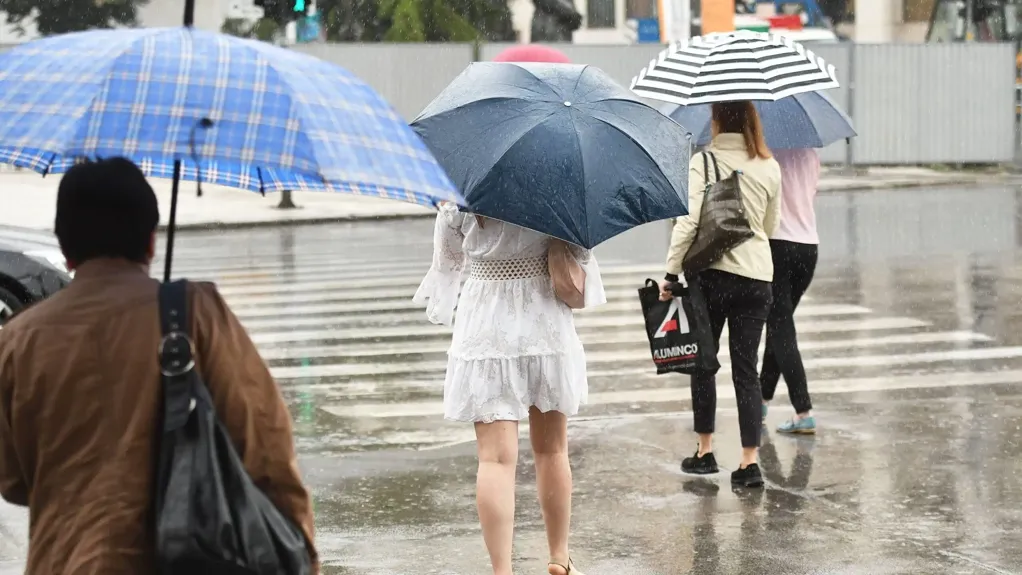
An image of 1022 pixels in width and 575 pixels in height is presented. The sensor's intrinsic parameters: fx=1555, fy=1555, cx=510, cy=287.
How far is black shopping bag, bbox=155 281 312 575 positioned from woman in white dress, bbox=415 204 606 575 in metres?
2.24

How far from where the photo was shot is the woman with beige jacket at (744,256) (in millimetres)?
6930

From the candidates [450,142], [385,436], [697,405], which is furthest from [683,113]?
[450,142]

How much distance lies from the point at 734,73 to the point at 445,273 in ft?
7.69

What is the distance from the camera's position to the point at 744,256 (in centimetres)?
694

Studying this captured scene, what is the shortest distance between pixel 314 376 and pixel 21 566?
13.2 ft

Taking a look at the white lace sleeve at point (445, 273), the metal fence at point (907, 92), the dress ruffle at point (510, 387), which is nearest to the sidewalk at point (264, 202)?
the metal fence at point (907, 92)

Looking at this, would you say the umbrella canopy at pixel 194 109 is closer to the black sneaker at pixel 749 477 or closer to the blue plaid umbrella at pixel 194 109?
the blue plaid umbrella at pixel 194 109

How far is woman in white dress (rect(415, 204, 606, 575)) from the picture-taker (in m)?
5.11

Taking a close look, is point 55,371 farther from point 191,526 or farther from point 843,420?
point 843,420

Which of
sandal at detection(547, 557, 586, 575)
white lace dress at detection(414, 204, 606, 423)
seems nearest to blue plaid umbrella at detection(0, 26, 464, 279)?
white lace dress at detection(414, 204, 606, 423)

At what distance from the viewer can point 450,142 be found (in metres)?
4.92

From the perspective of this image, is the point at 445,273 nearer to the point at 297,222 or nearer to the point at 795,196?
the point at 795,196

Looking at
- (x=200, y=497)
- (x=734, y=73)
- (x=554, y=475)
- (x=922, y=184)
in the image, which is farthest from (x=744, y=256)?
(x=922, y=184)

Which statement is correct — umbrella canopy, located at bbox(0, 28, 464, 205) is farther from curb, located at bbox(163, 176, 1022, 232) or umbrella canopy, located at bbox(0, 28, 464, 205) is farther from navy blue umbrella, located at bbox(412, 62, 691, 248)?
curb, located at bbox(163, 176, 1022, 232)
